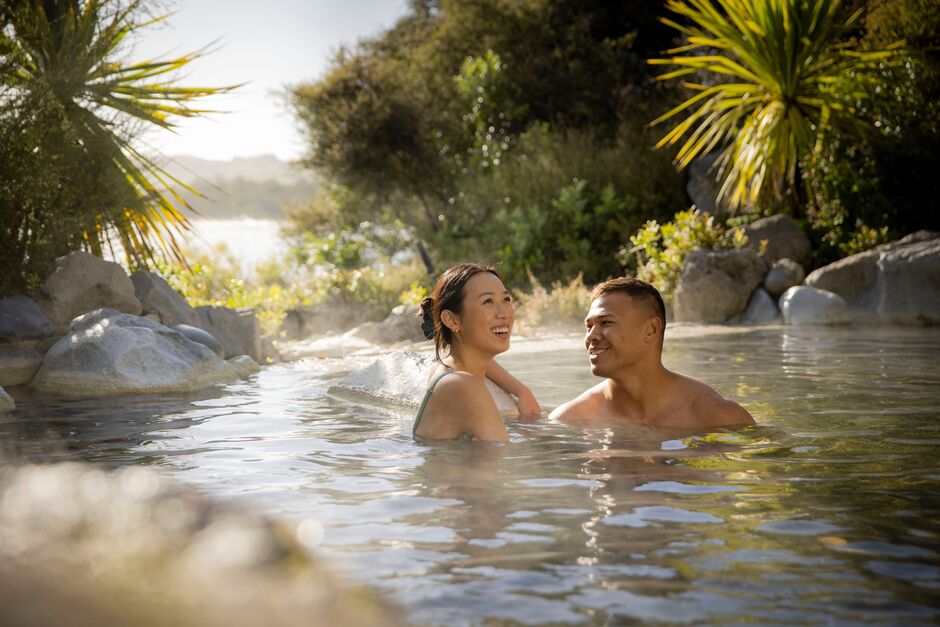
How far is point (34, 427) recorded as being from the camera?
20.4 ft

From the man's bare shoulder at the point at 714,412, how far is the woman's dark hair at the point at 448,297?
1.38 meters

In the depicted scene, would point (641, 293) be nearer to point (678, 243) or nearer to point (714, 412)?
point (714, 412)

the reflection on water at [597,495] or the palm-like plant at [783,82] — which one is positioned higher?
the palm-like plant at [783,82]

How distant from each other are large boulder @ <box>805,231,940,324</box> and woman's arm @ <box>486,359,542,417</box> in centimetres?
714

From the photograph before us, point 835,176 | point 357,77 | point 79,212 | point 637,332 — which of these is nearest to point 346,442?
point 637,332

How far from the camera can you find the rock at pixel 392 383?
22.9ft

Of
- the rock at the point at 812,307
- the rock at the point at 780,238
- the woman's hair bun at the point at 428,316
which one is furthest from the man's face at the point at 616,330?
the rock at the point at 780,238

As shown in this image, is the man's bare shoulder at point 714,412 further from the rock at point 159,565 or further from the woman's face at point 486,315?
the rock at point 159,565

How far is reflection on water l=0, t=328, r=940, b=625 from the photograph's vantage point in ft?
8.96

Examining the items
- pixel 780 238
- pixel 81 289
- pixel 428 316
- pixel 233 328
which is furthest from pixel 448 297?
pixel 780 238

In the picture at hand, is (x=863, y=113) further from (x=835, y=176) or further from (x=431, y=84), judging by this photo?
(x=431, y=84)

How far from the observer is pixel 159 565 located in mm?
3129

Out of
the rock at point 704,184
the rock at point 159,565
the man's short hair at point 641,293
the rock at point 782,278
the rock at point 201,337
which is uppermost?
the rock at point 704,184

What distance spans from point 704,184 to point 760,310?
13.5ft
